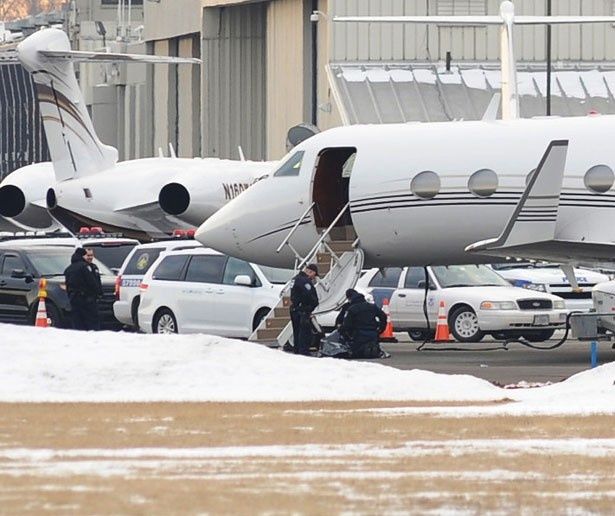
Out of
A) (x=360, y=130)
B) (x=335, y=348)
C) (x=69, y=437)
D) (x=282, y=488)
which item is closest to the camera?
(x=282, y=488)

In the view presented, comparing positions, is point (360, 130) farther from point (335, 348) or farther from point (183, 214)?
point (183, 214)

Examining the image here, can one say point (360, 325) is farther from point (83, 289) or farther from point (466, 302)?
point (83, 289)

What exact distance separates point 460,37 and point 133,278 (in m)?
35.2

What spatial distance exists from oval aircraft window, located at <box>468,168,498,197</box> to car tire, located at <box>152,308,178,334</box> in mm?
5704

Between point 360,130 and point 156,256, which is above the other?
point 360,130

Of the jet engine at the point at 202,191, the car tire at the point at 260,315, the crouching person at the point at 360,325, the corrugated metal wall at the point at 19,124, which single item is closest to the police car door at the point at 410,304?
the car tire at the point at 260,315

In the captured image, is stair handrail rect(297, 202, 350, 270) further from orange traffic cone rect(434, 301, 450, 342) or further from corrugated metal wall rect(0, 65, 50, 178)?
corrugated metal wall rect(0, 65, 50, 178)

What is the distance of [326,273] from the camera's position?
3111 centimetres

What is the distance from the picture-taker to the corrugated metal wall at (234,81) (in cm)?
7694

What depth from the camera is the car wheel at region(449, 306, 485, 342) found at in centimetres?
3222

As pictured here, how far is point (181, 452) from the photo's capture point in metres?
14.3

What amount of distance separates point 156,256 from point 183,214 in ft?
34.9

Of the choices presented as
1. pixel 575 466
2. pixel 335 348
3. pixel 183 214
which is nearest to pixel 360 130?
pixel 335 348

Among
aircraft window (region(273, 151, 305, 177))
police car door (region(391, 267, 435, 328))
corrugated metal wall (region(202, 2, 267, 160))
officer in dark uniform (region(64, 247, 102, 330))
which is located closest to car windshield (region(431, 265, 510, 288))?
police car door (region(391, 267, 435, 328))
